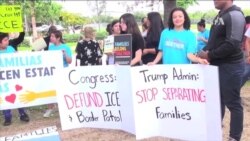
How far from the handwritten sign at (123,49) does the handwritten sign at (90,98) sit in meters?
0.26

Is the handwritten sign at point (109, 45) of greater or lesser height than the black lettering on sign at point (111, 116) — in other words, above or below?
above

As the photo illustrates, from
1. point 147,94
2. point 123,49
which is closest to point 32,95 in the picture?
point 123,49

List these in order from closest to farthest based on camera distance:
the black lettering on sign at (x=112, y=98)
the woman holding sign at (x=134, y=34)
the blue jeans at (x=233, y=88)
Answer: the blue jeans at (x=233, y=88)
the black lettering on sign at (x=112, y=98)
the woman holding sign at (x=134, y=34)

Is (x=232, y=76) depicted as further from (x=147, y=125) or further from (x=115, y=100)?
(x=115, y=100)

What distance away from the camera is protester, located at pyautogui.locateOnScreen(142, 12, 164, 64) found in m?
6.23

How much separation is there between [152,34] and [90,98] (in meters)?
1.52

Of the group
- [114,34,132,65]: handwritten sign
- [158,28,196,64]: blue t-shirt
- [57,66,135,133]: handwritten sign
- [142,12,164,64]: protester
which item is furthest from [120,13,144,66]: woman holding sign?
[158,28,196,64]: blue t-shirt

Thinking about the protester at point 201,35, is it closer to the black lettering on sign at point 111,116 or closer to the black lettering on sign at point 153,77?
the black lettering on sign at point 111,116

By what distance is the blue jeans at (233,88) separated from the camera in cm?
433

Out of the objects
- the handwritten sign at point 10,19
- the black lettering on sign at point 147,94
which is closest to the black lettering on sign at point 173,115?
the black lettering on sign at point 147,94

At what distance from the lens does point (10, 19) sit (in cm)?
663

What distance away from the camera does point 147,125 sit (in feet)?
15.8

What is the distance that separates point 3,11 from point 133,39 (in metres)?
2.39

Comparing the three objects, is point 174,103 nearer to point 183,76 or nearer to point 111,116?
point 183,76
